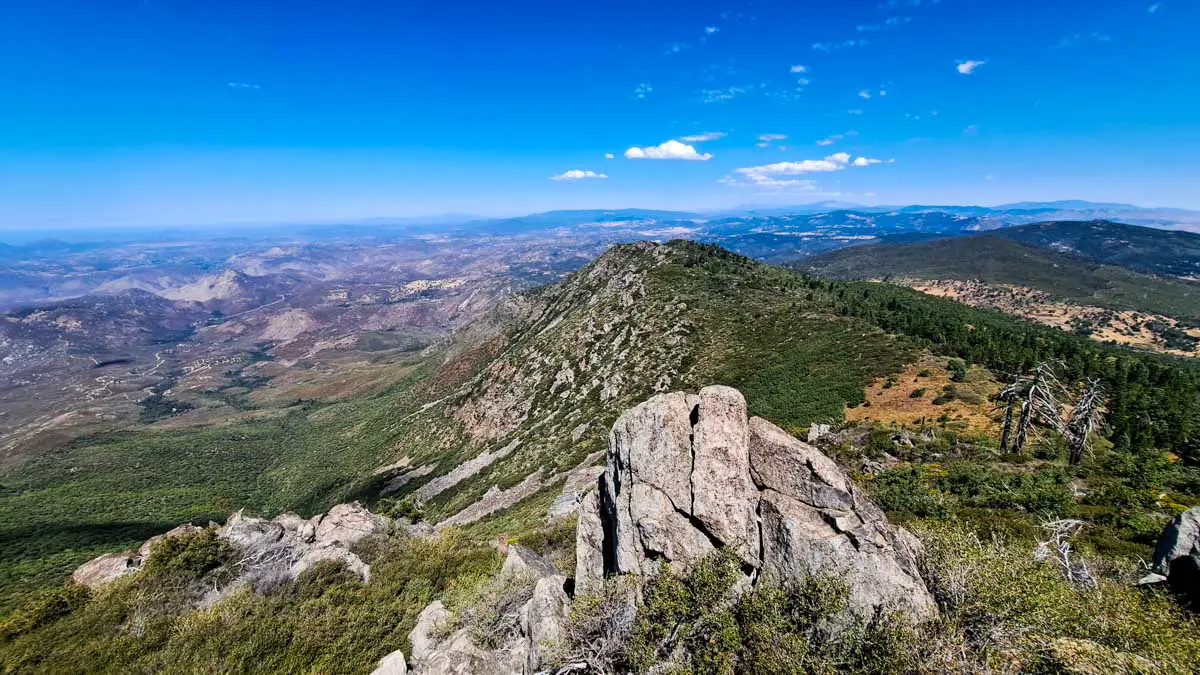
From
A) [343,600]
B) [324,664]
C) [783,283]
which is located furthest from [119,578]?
[783,283]

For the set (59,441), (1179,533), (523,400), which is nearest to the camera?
(1179,533)

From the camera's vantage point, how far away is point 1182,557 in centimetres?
1616

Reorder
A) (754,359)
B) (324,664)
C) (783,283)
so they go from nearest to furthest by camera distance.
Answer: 1. (324,664)
2. (754,359)
3. (783,283)

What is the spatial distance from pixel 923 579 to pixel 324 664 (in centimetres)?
2647

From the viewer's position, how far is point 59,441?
579 ft

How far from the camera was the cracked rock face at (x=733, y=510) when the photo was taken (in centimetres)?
1545

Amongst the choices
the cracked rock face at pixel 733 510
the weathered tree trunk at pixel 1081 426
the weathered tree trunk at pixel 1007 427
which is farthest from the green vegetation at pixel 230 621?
the weathered tree trunk at pixel 1081 426

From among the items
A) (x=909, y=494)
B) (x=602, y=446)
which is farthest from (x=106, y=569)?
(x=909, y=494)

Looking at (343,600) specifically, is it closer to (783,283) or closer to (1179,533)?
(1179,533)

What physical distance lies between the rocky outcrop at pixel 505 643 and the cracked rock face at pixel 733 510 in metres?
1.58

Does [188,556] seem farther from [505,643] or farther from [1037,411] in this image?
[1037,411]

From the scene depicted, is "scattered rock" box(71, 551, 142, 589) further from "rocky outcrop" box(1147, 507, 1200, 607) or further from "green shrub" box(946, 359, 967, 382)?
"green shrub" box(946, 359, 967, 382)

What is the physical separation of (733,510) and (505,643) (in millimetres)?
11420

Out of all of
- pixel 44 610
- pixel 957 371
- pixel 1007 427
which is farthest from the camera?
pixel 957 371
